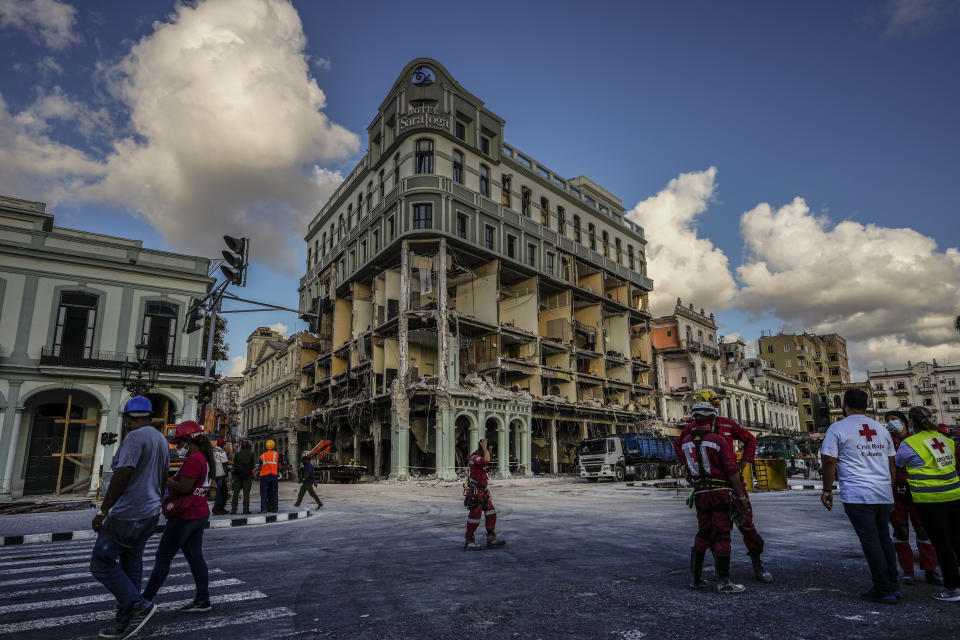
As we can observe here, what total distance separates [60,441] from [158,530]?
17.9m

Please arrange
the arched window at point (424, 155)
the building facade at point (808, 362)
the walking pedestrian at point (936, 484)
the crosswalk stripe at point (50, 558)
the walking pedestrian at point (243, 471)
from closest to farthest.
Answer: the walking pedestrian at point (936, 484), the crosswalk stripe at point (50, 558), the walking pedestrian at point (243, 471), the arched window at point (424, 155), the building facade at point (808, 362)

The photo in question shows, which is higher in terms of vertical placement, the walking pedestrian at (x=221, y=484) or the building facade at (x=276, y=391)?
the building facade at (x=276, y=391)

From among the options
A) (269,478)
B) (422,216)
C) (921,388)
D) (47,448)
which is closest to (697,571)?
(269,478)

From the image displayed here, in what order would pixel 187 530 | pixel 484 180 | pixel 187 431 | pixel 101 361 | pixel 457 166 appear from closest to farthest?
pixel 187 530
pixel 187 431
pixel 101 361
pixel 457 166
pixel 484 180

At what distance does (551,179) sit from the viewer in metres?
46.1

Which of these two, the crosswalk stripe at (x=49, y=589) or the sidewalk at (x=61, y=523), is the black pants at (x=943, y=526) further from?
the sidewalk at (x=61, y=523)

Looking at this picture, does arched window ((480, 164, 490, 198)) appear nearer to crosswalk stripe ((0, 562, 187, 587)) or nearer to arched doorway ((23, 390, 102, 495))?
arched doorway ((23, 390, 102, 495))

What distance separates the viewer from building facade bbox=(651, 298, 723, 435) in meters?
57.5

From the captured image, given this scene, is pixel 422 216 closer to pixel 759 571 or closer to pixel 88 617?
pixel 759 571

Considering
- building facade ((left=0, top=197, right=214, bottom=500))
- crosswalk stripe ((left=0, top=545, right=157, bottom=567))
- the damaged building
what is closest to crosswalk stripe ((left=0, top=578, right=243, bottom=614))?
crosswalk stripe ((left=0, top=545, right=157, bottom=567))

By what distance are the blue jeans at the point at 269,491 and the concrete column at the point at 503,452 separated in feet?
68.0

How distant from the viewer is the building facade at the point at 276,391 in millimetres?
48125

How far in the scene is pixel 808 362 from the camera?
89375mm

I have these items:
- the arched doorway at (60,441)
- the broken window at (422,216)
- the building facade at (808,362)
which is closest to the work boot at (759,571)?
the arched doorway at (60,441)
